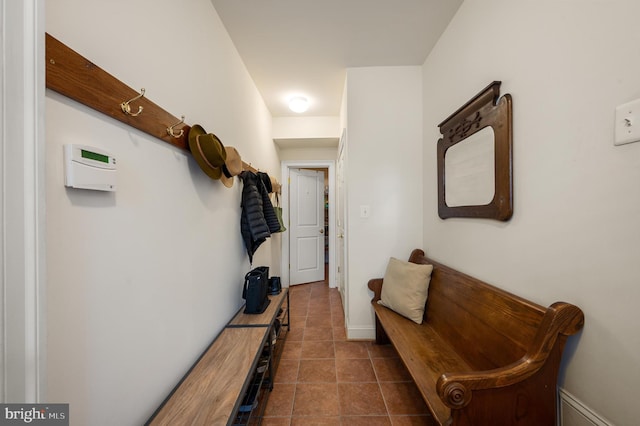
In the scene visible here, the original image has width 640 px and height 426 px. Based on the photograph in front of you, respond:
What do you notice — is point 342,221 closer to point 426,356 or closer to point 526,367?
point 426,356

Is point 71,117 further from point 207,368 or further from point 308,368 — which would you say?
point 308,368

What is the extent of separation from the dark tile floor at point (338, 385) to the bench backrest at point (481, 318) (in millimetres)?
506

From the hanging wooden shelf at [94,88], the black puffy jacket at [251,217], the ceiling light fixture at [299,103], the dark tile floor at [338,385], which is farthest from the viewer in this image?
the ceiling light fixture at [299,103]

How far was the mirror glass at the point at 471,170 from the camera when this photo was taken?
1.25 metres

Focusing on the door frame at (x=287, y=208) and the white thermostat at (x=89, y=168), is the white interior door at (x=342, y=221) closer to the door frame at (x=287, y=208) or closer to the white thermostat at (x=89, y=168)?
the door frame at (x=287, y=208)

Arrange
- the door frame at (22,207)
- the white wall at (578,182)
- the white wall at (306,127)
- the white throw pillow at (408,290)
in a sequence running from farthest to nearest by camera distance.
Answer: the white wall at (306,127) < the white throw pillow at (408,290) < the white wall at (578,182) < the door frame at (22,207)

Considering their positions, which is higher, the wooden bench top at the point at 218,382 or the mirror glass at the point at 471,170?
the mirror glass at the point at 471,170

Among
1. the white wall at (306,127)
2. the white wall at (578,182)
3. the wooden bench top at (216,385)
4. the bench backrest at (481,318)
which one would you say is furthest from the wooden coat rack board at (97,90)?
the white wall at (306,127)

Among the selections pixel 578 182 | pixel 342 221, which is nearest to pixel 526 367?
pixel 578 182

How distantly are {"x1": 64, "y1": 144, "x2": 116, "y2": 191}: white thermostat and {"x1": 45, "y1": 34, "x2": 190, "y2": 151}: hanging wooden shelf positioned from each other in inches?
5.5

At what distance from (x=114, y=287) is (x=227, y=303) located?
94 centimetres

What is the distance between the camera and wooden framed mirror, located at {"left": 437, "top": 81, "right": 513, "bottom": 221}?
1.13m

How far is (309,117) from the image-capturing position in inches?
129

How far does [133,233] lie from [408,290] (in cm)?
173
